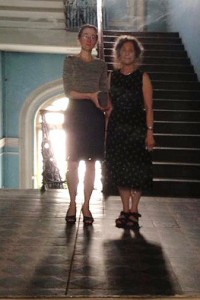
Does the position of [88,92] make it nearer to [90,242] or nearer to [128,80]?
[128,80]

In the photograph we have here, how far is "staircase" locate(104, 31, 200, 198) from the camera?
5095 millimetres

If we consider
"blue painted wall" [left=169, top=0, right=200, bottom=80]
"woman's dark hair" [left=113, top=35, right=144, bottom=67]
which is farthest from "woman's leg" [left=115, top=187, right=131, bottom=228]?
"blue painted wall" [left=169, top=0, right=200, bottom=80]

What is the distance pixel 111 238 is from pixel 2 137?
6.85 metres

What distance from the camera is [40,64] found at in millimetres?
9508

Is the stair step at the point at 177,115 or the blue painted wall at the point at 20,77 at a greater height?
the blue painted wall at the point at 20,77

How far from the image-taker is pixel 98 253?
279cm

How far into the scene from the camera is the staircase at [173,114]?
16.7 ft

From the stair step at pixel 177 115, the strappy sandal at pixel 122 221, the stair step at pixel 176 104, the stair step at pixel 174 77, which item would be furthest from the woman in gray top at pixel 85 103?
the stair step at pixel 174 77

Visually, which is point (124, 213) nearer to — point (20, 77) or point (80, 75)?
point (80, 75)

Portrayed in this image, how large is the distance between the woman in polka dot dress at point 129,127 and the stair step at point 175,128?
2667 mm

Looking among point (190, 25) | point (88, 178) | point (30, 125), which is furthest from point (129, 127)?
point (30, 125)

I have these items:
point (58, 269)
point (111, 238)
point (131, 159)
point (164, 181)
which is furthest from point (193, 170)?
point (58, 269)

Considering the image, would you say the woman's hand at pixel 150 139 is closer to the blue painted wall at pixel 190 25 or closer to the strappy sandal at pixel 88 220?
the strappy sandal at pixel 88 220

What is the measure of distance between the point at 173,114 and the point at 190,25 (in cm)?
231
